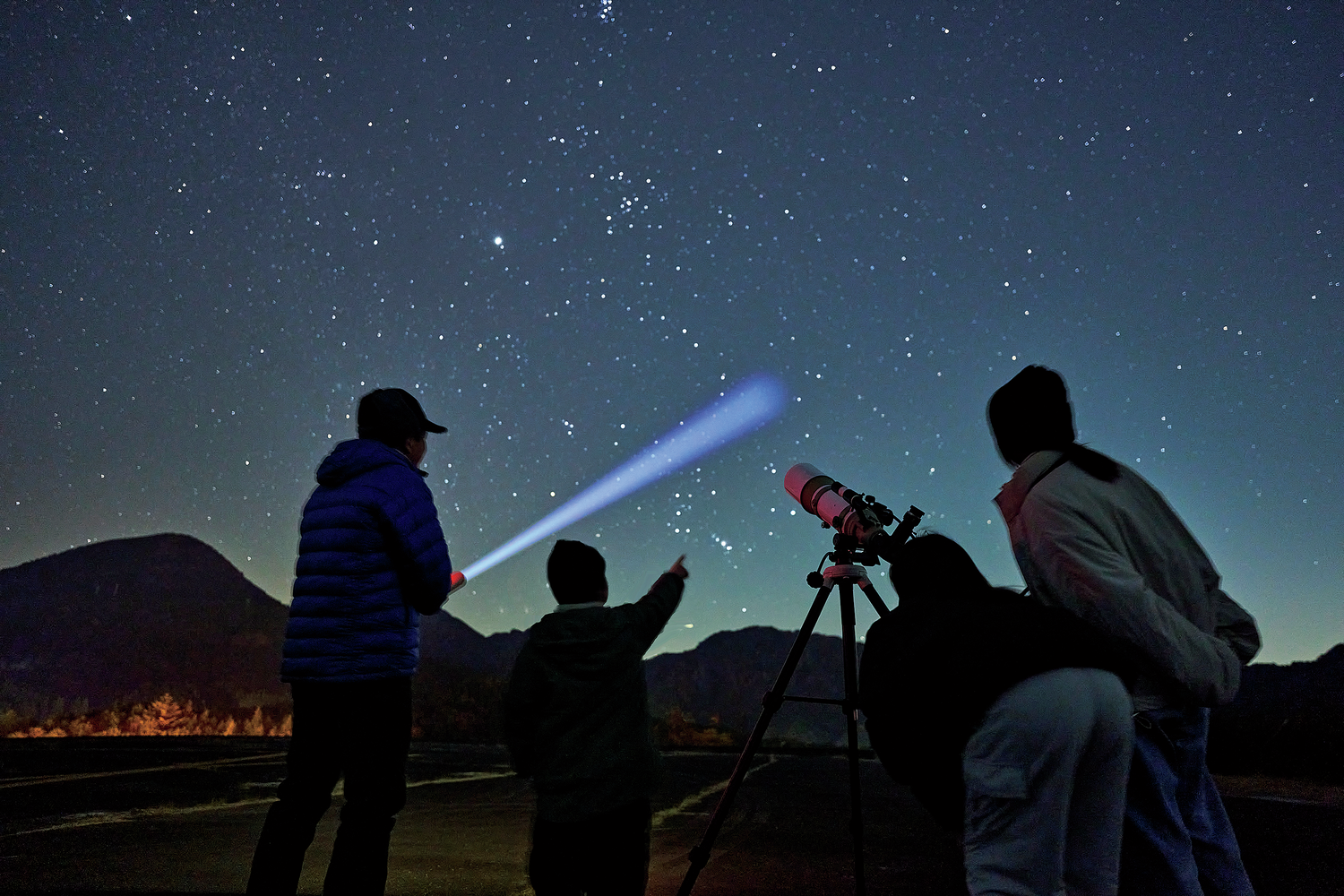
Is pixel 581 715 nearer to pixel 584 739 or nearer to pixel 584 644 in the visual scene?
pixel 584 739

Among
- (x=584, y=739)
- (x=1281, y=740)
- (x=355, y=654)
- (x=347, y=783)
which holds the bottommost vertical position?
(x=1281, y=740)

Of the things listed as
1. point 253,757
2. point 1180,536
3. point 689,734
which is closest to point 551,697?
point 1180,536

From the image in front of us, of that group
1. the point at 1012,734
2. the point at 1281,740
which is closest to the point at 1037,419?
the point at 1012,734

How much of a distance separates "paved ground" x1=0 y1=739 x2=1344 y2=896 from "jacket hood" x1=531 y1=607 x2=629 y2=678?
1460mm

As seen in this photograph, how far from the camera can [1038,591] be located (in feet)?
6.79

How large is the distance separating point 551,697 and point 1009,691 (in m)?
1.77

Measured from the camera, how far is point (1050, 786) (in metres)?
1.63

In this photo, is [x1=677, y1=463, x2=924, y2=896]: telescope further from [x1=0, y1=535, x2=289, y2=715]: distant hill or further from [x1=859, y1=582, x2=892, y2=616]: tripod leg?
[x1=0, y1=535, x2=289, y2=715]: distant hill

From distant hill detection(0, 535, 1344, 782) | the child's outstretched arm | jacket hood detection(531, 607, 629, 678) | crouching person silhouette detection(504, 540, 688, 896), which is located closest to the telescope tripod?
crouching person silhouette detection(504, 540, 688, 896)

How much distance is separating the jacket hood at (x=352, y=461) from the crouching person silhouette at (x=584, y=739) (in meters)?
0.78

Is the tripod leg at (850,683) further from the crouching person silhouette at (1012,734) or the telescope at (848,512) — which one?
the crouching person silhouette at (1012,734)

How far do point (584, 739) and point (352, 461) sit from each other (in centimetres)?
134

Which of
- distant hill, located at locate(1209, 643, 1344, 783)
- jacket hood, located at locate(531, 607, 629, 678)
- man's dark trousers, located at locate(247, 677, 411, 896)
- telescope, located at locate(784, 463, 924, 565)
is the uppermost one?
telescope, located at locate(784, 463, 924, 565)

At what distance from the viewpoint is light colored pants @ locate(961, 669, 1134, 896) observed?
162 cm
